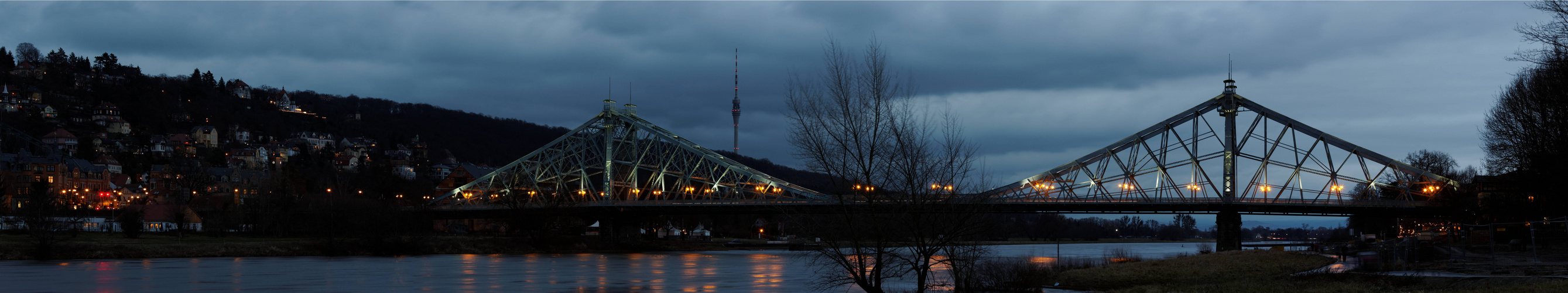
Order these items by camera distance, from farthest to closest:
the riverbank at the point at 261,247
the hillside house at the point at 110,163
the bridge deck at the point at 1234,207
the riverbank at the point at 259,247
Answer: the hillside house at the point at 110,163 → the bridge deck at the point at 1234,207 → the riverbank at the point at 261,247 → the riverbank at the point at 259,247

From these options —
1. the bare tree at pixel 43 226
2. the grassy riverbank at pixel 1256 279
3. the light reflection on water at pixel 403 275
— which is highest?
the bare tree at pixel 43 226

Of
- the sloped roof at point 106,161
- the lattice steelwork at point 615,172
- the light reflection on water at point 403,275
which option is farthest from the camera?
the sloped roof at point 106,161

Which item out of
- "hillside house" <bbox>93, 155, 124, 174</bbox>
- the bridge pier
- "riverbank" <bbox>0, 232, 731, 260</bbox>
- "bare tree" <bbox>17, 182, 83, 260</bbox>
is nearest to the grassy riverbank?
the bridge pier

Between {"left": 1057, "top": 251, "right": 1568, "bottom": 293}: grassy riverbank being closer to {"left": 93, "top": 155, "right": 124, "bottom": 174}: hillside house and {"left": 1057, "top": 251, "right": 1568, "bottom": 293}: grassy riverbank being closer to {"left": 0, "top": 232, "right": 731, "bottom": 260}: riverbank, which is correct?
{"left": 0, "top": 232, "right": 731, "bottom": 260}: riverbank

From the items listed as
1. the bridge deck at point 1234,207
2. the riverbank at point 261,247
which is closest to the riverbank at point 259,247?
the riverbank at point 261,247

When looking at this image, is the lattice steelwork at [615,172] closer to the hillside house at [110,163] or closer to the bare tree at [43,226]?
the bare tree at [43,226]

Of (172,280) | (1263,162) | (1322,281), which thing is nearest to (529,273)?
(172,280)

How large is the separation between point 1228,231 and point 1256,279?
5745 centimetres

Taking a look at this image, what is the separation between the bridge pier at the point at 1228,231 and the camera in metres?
87.7

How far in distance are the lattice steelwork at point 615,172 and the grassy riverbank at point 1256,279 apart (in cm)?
5988

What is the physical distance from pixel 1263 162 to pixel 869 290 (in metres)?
75.5

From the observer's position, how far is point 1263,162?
9131 centimetres

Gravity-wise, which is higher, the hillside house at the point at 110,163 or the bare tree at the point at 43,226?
the hillside house at the point at 110,163

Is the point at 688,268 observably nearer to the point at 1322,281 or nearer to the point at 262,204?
the point at 1322,281
